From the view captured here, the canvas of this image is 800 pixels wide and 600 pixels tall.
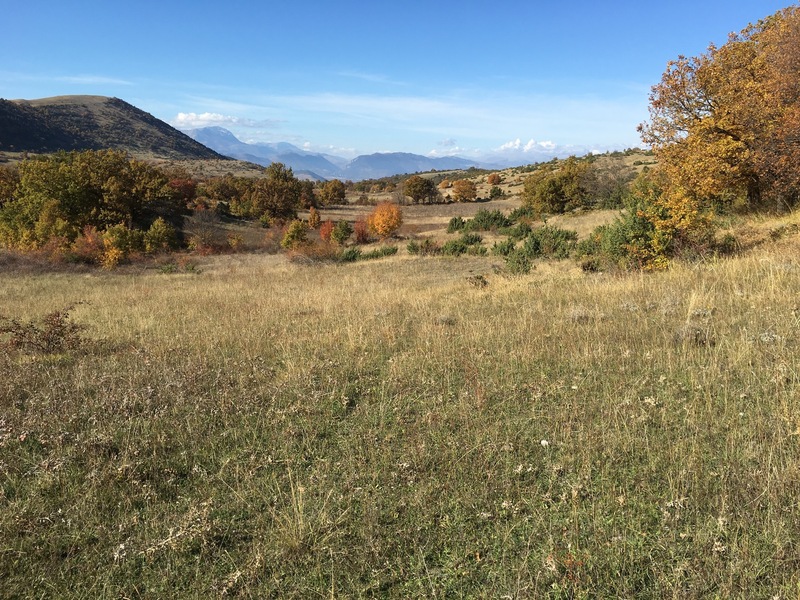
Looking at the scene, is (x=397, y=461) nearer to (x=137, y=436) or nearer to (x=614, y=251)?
(x=137, y=436)

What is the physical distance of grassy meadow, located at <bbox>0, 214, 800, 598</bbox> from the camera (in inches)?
91.9

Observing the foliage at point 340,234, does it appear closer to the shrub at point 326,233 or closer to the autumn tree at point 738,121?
the shrub at point 326,233

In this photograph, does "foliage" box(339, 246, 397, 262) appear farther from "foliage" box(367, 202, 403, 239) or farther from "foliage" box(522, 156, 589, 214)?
"foliage" box(522, 156, 589, 214)

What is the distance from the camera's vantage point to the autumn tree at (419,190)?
77438 millimetres

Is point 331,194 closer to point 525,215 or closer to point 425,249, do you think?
point 525,215

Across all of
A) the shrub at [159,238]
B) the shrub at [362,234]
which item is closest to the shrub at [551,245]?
the shrub at [362,234]

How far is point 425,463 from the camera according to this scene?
10.8 ft

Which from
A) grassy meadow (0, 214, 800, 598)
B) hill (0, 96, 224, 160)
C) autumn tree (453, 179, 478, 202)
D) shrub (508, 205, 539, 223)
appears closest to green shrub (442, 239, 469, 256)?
shrub (508, 205, 539, 223)

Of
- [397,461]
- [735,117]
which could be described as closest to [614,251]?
[735,117]

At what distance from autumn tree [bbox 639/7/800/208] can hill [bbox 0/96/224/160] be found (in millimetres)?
108136

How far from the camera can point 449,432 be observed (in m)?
3.70

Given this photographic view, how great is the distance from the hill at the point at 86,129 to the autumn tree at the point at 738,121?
355 feet

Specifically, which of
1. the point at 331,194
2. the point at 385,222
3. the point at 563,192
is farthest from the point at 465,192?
the point at 385,222

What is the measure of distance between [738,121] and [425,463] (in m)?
15.0
